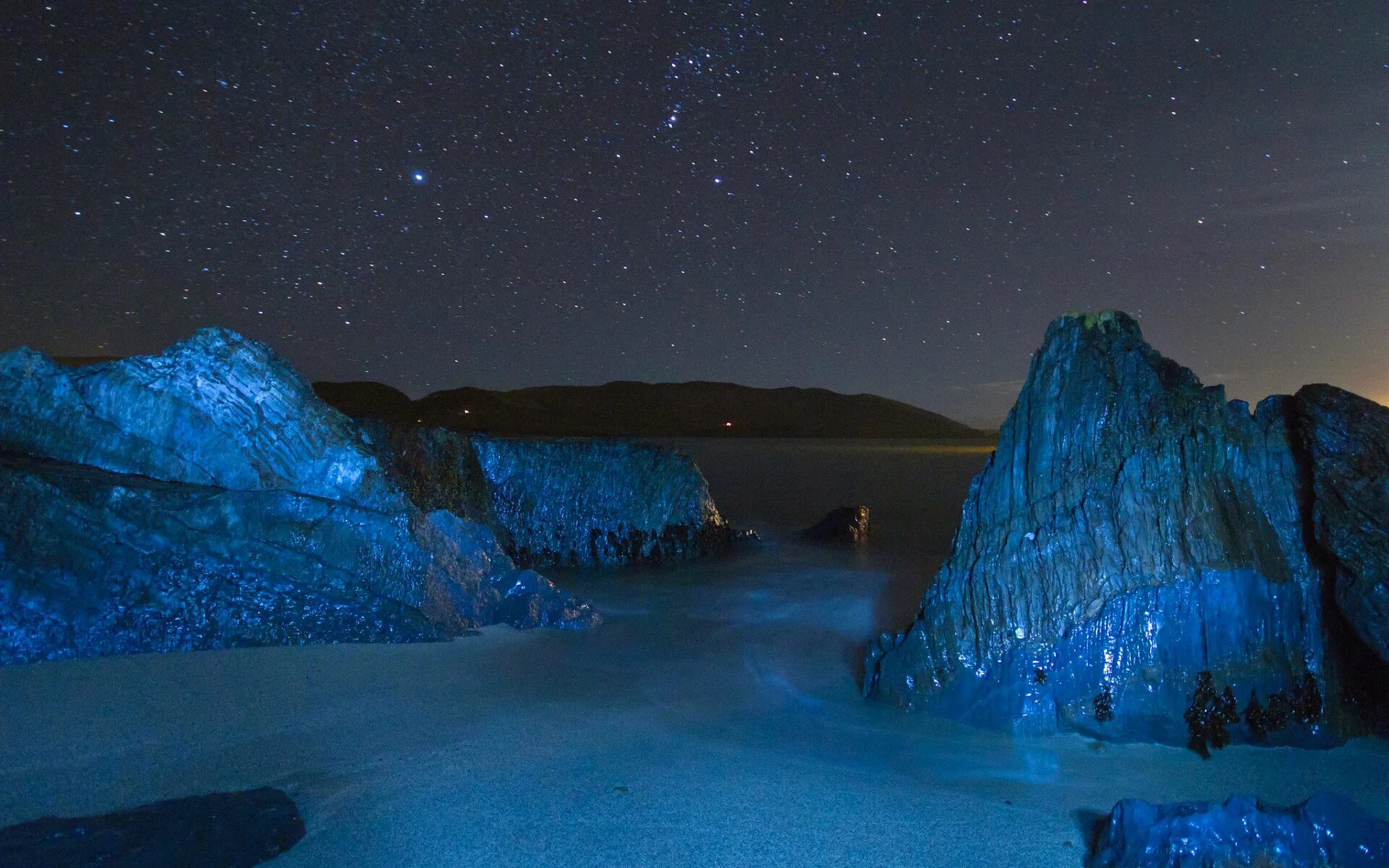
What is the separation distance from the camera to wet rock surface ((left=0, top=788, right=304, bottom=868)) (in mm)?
3047

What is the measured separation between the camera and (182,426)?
6.86m

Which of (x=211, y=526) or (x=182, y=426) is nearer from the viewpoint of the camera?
(x=211, y=526)

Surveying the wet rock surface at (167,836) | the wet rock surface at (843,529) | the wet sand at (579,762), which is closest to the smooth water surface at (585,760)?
the wet sand at (579,762)

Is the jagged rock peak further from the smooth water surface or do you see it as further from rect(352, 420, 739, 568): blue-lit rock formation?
rect(352, 420, 739, 568): blue-lit rock formation

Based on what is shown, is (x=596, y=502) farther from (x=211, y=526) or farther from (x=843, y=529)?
(x=211, y=526)

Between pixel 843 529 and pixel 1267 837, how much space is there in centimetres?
1120

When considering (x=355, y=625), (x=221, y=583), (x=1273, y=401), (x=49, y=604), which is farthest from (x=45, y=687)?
(x=1273, y=401)

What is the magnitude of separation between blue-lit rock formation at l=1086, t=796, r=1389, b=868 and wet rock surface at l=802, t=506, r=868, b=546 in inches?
416

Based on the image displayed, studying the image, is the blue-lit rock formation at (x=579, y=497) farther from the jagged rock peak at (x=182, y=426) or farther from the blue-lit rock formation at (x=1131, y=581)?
the blue-lit rock formation at (x=1131, y=581)

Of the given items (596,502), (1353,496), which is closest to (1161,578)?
(1353,496)

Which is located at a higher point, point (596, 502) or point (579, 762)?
point (596, 502)

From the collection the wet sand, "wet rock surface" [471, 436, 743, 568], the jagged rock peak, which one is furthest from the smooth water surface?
"wet rock surface" [471, 436, 743, 568]

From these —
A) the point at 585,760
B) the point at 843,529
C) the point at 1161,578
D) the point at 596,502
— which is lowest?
the point at 585,760

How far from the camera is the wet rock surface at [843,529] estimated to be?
13.8 metres
